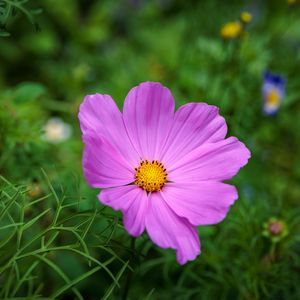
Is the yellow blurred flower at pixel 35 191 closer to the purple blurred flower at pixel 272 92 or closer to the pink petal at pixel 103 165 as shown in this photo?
the pink petal at pixel 103 165

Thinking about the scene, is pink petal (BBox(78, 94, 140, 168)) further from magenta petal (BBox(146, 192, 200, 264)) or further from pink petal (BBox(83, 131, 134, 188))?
magenta petal (BBox(146, 192, 200, 264))

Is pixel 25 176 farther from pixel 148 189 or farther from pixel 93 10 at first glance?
pixel 93 10

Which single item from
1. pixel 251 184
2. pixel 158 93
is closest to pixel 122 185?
pixel 158 93

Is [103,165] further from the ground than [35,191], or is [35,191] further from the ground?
[103,165]

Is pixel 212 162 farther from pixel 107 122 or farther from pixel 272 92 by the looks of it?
pixel 272 92

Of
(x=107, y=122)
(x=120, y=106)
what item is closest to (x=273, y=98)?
(x=120, y=106)

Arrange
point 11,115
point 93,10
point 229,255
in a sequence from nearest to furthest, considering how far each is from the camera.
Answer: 1. point 11,115
2. point 229,255
3. point 93,10

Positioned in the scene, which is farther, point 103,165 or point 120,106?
point 120,106
